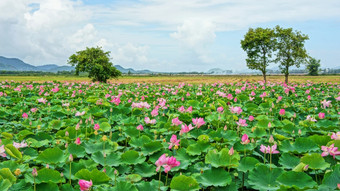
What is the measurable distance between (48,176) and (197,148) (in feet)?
3.99

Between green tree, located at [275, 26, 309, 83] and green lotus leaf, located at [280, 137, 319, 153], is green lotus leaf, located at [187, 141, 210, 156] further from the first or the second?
green tree, located at [275, 26, 309, 83]

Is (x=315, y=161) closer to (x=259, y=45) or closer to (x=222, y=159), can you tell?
(x=222, y=159)

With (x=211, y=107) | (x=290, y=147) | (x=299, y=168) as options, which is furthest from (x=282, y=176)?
(x=211, y=107)

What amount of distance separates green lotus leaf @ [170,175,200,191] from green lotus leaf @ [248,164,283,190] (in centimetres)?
44

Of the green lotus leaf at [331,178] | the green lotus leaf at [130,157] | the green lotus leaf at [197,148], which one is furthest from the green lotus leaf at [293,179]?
the green lotus leaf at [130,157]

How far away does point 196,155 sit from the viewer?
2.30 metres

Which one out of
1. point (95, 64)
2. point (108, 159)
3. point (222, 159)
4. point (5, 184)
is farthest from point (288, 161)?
point (95, 64)

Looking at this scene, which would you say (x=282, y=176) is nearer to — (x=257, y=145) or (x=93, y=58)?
(x=257, y=145)

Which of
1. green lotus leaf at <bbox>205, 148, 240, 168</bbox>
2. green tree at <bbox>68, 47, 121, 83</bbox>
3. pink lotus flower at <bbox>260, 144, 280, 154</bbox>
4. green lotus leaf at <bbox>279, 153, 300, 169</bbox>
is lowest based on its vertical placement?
green lotus leaf at <bbox>279, 153, 300, 169</bbox>

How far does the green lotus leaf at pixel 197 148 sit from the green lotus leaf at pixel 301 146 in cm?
67

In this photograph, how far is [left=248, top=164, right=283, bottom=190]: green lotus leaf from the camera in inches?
69.3

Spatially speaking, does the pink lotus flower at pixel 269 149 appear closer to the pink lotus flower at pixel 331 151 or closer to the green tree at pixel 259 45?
the pink lotus flower at pixel 331 151

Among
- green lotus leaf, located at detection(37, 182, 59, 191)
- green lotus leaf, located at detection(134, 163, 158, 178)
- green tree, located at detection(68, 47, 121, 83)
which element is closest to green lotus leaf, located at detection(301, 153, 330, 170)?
green lotus leaf, located at detection(134, 163, 158, 178)

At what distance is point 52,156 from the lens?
81.8 inches
